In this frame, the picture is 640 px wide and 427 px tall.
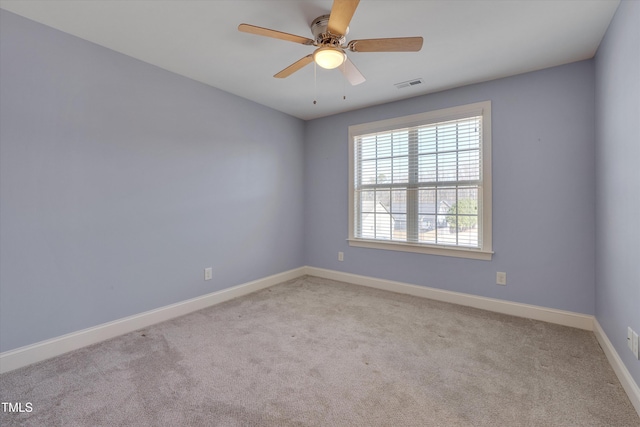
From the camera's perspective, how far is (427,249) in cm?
338

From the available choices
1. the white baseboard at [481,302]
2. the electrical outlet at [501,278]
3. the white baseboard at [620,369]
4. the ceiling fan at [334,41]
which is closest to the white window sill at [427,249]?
the electrical outlet at [501,278]

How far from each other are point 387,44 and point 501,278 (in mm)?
2530

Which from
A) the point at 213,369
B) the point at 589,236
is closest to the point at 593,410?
the point at 589,236

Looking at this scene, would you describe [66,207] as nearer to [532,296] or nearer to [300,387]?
[300,387]

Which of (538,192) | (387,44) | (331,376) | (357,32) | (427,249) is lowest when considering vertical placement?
(331,376)

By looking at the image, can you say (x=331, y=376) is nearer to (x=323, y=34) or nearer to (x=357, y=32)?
(x=323, y=34)

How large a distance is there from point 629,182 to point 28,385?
383 cm

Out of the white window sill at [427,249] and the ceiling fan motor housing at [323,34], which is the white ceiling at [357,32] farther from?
the white window sill at [427,249]

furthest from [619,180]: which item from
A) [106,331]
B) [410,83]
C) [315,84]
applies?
[106,331]

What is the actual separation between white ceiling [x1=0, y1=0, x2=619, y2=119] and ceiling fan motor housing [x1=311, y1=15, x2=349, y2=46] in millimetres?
42

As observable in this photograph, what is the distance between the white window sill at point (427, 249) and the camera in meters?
3.05

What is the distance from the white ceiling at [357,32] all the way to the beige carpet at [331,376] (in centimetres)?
240

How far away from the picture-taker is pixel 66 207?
2162 mm

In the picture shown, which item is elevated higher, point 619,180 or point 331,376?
point 619,180
